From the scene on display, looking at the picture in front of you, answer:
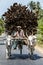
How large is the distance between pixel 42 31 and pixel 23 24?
9846 millimetres

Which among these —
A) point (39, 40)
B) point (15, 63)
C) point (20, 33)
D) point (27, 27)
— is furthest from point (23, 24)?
point (15, 63)

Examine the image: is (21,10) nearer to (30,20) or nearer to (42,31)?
(30,20)

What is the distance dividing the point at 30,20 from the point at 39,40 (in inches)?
412

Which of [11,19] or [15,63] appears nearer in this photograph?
[15,63]

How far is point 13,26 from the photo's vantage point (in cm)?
3766

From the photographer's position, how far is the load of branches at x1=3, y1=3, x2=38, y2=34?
37938 millimetres

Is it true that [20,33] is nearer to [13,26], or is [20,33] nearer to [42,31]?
[42,31]

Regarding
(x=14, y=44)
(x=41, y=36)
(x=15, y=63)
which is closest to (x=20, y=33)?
(x=14, y=44)

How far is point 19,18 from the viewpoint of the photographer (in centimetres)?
3894

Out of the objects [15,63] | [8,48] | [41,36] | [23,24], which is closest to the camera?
[15,63]

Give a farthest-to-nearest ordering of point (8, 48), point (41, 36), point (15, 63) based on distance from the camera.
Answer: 1. point (41, 36)
2. point (8, 48)
3. point (15, 63)

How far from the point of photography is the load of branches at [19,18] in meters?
37.9

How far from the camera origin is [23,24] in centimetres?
3750

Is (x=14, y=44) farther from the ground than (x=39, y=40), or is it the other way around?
(x=14, y=44)
